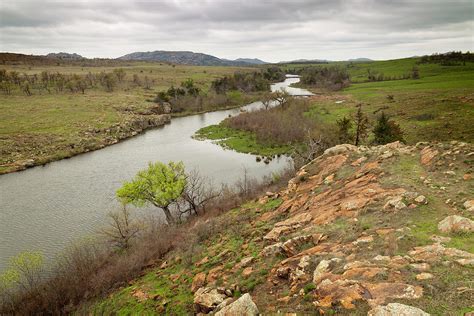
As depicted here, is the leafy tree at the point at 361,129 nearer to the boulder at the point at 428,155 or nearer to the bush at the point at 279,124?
the bush at the point at 279,124

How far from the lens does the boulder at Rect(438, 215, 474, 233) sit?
12216 mm

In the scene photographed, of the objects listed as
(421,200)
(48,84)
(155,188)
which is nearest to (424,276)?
(421,200)

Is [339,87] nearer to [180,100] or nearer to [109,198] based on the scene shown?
[180,100]

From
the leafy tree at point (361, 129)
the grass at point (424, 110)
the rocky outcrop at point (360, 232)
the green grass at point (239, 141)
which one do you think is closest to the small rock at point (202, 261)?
the rocky outcrop at point (360, 232)

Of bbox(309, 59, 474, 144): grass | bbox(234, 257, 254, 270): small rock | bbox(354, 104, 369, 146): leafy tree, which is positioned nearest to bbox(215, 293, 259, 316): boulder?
bbox(234, 257, 254, 270): small rock

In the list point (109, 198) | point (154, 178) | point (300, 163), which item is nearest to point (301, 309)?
point (154, 178)

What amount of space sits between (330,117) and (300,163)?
34.6m

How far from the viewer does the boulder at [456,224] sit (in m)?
12.2

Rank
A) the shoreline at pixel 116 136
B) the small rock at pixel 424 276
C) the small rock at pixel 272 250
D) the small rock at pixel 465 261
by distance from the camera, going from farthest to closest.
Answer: the shoreline at pixel 116 136 → the small rock at pixel 272 250 → the small rock at pixel 465 261 → the small rock at pixel 424 276

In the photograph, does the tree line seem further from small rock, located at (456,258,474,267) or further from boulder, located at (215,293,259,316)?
small rock, located at (456,258,474,267)

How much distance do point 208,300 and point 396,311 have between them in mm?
9285

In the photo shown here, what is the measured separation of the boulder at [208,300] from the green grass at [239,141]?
149 feet

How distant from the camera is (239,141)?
69375mm

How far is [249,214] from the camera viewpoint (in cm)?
2723
